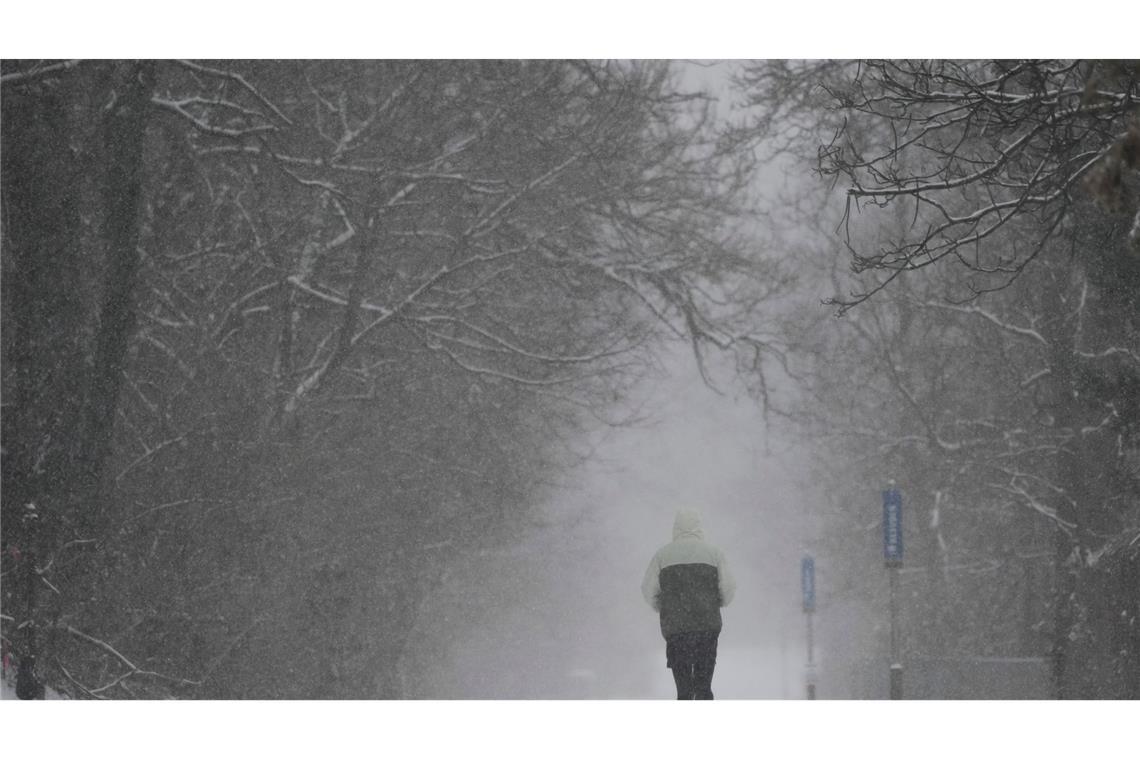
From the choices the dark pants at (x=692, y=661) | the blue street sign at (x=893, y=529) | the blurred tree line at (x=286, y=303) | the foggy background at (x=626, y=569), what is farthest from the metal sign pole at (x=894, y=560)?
the foggy background at (x=626, y=569)

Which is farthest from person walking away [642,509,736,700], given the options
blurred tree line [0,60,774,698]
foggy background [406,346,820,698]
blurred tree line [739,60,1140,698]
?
foggy background [406,346,820,698]

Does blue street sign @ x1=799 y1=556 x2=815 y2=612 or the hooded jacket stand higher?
the hooded jacket

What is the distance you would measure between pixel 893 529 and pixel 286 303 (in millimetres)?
7535

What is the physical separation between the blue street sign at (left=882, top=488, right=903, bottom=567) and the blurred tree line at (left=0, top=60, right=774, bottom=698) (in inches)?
119

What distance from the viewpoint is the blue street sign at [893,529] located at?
15656 millimetres

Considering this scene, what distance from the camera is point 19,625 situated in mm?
14148

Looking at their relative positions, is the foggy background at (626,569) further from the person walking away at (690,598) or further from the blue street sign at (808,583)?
the person walking away at (690,598)

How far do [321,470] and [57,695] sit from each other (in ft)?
20.9

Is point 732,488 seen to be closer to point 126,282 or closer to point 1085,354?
point 1085,354

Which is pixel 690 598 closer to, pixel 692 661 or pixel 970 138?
pixel 692 661

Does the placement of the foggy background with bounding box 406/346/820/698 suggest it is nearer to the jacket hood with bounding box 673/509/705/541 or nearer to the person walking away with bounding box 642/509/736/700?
the jacket hood with bounding box 673/509/705/541

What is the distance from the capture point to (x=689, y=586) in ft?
33.4

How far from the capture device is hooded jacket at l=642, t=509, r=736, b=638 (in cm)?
1017

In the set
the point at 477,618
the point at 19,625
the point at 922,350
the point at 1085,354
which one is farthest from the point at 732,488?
the point at 19,625
